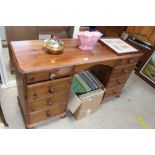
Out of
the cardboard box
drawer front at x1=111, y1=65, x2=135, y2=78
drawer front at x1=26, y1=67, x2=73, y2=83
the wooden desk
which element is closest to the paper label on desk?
the cardboard box

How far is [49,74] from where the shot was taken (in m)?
1.11

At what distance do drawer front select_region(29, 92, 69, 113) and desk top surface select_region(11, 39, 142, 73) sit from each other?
332 mm

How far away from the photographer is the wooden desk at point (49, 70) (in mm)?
1068

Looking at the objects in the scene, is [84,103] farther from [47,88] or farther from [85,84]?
[47,88]

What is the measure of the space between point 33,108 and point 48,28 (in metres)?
1.35

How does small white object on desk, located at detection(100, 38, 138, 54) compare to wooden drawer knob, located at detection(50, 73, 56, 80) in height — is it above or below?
above

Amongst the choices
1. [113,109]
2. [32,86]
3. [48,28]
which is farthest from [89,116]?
[48,28]

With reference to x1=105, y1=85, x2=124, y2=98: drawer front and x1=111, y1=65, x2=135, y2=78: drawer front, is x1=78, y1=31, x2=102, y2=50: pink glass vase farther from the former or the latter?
x1=105, y1=85, x2=124, y2=98: drawer front

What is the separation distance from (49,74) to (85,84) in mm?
602

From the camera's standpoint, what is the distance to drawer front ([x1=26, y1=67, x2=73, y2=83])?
3.42 feet

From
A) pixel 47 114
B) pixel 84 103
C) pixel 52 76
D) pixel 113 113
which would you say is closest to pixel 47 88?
pixel 52 76

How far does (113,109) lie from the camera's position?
6.19 ft
